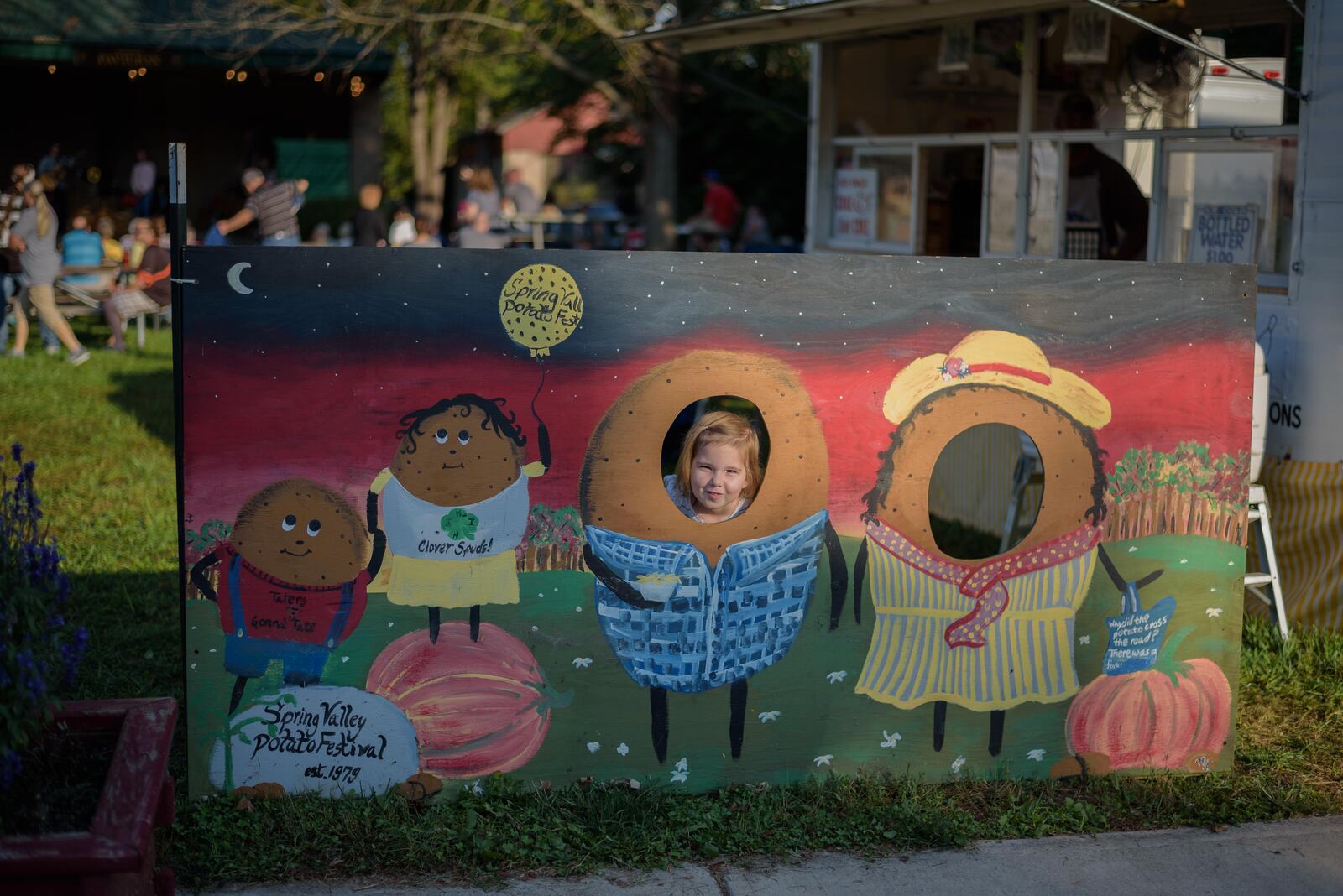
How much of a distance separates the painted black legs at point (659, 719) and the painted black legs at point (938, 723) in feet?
2.90

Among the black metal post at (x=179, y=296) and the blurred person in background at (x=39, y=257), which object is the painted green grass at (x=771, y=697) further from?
the blurred person in background at (x=39, y=257)

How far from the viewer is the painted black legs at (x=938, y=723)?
14.3ft

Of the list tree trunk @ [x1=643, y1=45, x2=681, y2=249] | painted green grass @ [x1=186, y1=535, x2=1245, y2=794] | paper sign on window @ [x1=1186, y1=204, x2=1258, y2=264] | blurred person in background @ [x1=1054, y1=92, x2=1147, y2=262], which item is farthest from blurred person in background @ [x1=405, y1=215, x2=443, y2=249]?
painted green grass @ [x1=186, y1=535, x2=1245, y2=794]

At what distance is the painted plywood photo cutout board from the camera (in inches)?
152

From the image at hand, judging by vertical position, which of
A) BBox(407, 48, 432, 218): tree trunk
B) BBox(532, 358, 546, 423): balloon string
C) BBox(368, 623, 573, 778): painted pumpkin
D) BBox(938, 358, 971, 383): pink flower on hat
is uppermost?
BBox(407, 48, 432, 218): tree trunk

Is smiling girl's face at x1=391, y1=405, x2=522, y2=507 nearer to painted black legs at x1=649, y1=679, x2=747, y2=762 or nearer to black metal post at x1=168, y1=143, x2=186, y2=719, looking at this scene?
black metal post at x1=168, y1=143, x2=186, y2=719

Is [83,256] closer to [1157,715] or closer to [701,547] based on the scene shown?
[701,547]

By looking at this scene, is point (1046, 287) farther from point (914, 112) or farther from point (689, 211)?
point (689, 211)

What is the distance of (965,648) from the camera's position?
4.34 meters

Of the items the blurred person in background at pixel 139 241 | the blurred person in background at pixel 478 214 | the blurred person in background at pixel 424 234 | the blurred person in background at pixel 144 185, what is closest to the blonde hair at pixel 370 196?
the blurred person in background at pixel 478 214

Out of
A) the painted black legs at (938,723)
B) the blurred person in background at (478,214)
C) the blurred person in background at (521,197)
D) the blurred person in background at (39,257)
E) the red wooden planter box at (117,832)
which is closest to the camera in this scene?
the red wooden planter box at (117,832)

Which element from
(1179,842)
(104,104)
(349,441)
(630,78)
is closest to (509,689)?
(349,441)

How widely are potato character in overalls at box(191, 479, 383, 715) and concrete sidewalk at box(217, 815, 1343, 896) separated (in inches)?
25.3

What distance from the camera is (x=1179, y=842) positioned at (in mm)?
4094
